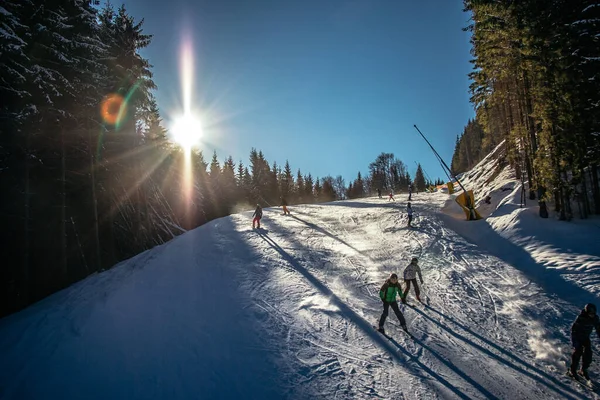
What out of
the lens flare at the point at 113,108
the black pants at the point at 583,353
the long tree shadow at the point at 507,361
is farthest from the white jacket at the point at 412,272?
the lens flare at the point at 113,108

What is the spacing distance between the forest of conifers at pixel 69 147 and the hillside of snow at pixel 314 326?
3649mm

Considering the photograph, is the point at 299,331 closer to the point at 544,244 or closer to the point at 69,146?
the point at 544,244

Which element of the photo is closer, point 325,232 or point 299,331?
point 299,331

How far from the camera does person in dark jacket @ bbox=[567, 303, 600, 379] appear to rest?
6.29 metres

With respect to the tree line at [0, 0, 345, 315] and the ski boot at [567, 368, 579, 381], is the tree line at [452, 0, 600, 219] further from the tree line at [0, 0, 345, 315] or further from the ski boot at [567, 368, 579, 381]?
the tree line at [0, 0, 345, 315]

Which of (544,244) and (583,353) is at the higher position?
(544,244)

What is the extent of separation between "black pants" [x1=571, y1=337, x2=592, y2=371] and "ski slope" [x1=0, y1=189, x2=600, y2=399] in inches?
15.1

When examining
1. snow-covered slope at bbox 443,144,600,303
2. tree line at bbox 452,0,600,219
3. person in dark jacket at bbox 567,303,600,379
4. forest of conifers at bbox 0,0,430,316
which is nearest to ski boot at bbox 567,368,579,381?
person in dark jacket at bbox 567,303,600,379

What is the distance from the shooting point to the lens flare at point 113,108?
17000mm

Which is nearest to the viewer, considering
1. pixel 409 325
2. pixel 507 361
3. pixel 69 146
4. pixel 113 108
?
pixel 507 361

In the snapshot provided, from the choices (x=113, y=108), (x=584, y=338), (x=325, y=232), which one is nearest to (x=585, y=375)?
(x=584, y=338)

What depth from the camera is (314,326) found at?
9.00 metres

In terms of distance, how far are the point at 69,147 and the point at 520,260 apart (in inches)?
934

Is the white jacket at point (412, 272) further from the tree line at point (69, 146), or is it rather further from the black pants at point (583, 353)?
the tree line at point (69, 146)
